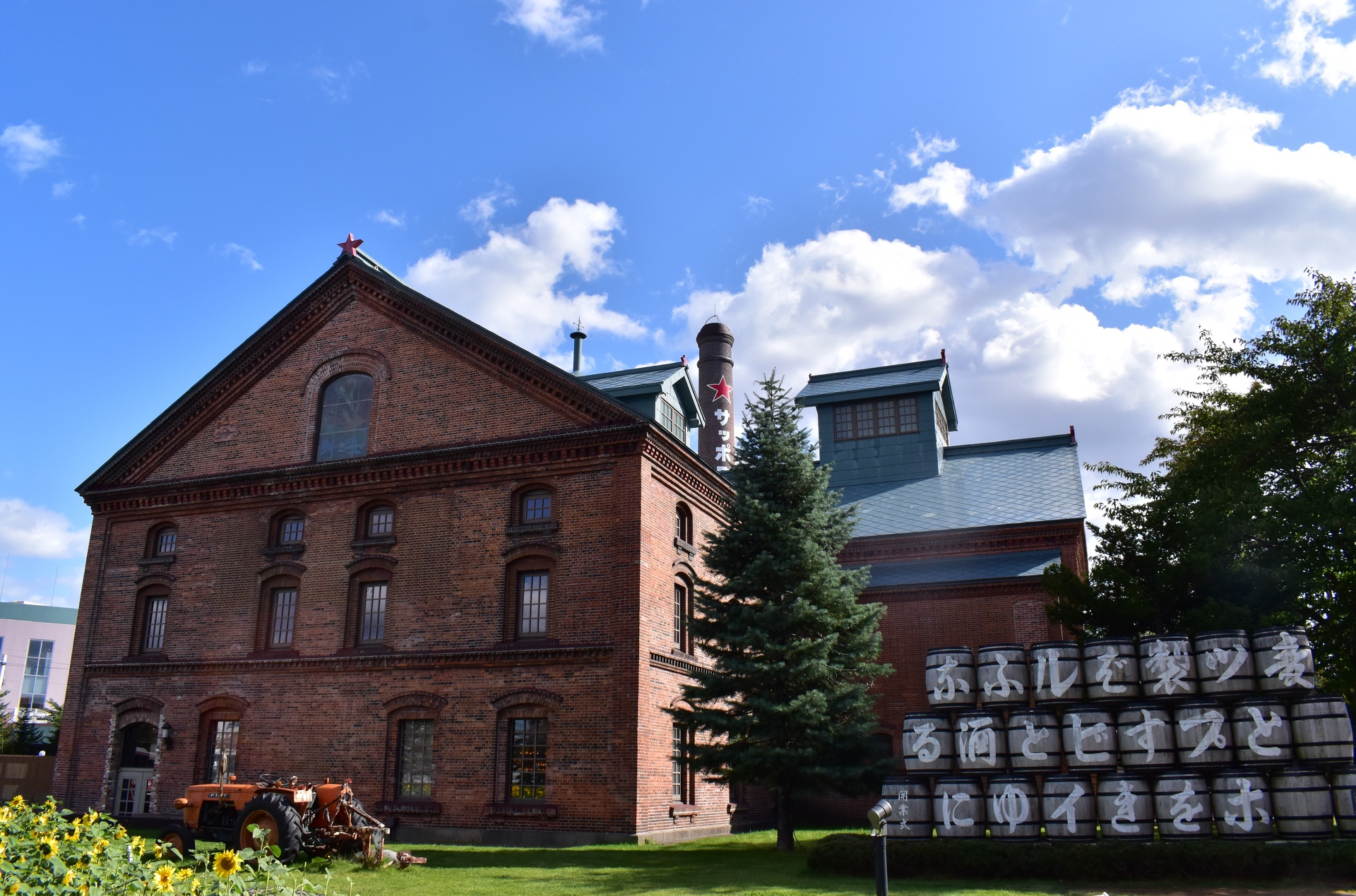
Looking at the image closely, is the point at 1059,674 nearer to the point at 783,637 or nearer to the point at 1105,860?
the point at 1105,860

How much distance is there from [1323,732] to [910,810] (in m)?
5.38

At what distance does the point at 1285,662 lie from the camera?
13.1m

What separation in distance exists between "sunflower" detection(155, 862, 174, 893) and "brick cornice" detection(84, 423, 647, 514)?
14.6 metres

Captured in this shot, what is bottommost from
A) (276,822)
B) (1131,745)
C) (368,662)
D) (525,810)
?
(525,810)

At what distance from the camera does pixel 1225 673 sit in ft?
43.8

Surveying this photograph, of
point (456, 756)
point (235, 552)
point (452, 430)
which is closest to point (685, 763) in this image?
point (456, 756)

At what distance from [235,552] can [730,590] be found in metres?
12.3

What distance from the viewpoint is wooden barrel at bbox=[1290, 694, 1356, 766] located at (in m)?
12.6

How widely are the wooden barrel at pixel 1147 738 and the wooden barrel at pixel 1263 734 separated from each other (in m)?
0.78

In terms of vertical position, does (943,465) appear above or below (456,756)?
above

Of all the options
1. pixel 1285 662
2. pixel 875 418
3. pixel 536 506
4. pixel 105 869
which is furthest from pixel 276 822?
pixel 875 418

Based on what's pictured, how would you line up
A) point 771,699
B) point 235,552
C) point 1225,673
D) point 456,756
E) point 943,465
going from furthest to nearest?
point 943,465 → point 235,552 → point 456,756 → point 771,699 → point 1225,673

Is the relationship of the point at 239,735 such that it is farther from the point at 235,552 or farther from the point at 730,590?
the point at 730,590

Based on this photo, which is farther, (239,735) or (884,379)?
(884,379)
